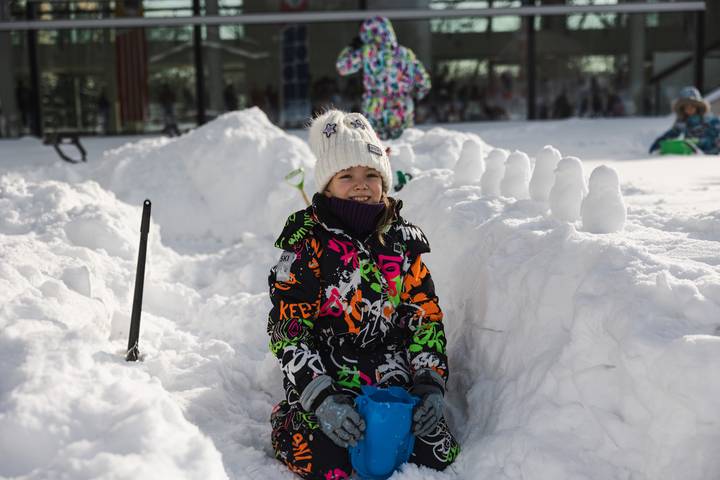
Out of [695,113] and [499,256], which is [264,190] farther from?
[695,113]

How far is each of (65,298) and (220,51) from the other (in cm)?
1390

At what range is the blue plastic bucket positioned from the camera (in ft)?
8.76

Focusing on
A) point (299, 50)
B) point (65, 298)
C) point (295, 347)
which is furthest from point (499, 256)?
point (299, 50)

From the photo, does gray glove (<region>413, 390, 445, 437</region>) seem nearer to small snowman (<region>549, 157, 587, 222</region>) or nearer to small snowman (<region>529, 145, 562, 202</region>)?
small snowman (<region>549, 157, 587, 222</region>)

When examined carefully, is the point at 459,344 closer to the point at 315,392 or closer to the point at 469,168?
the point at 315,392

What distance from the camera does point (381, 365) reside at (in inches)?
119

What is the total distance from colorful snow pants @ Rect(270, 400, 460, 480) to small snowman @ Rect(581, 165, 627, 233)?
113cm

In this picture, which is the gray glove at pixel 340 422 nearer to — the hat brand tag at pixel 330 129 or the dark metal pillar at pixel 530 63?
the hat brand tag at pixel 330 129

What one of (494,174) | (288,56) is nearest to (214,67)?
(288,56)

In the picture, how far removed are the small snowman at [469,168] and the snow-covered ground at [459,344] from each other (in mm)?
73

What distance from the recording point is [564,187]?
3578mm

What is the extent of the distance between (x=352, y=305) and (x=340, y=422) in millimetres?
525

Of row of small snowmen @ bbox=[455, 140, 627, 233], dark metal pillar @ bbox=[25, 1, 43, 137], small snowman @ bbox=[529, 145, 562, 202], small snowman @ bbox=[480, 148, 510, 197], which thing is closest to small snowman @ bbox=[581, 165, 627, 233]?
row of small snowmen @ bbox=[455, 140, 627, 233]

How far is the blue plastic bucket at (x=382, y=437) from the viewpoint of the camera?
8.76ft
